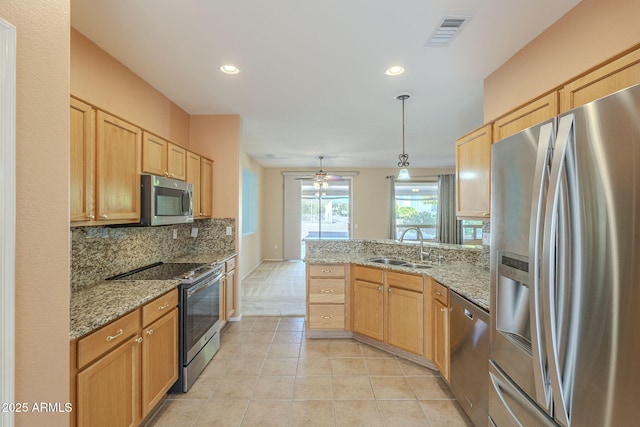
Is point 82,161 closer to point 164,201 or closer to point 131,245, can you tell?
point 164,201

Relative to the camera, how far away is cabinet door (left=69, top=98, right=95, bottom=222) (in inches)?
65.4

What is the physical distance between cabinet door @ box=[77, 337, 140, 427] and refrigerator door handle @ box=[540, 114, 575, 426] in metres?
1.98

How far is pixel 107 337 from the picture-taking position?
1503mm

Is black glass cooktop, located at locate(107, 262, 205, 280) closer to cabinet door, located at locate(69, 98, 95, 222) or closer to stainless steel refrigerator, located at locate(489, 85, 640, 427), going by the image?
cabinet door, located at locate(69, 98, 95, 222)

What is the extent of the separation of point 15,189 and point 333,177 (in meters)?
7.16

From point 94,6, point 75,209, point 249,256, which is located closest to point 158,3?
point 94,6

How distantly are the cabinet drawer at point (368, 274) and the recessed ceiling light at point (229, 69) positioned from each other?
2267 mm

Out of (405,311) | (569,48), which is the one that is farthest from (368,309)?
(569,48)

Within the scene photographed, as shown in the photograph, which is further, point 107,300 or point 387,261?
point 387,261

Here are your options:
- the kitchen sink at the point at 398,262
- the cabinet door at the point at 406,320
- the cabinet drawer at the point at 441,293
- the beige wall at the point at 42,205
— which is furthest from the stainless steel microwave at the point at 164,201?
the cabinet drawer at the point at 441,293

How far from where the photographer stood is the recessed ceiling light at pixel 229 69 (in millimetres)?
2445

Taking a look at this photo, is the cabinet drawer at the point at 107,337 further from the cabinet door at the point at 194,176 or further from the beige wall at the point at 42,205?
the cabinet door at the point at 194,176

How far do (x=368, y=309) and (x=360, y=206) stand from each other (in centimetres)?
506

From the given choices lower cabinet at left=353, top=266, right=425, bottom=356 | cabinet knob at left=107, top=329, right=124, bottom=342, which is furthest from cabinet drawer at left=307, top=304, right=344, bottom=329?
cabinet knob at left=107, top=329, right=124, bottom=342
